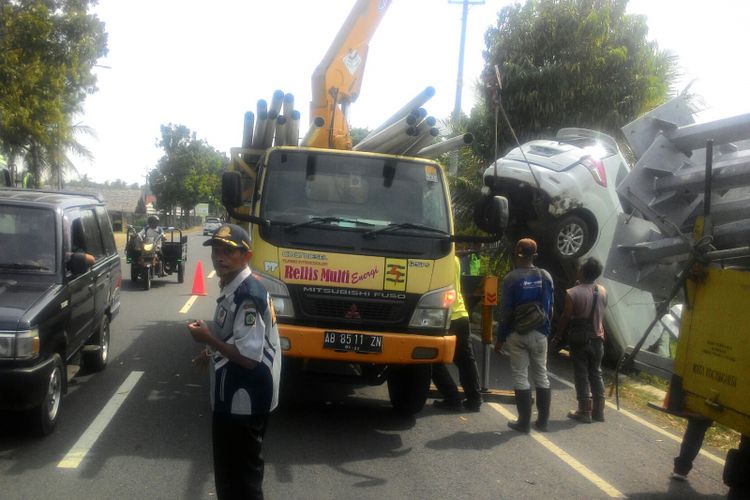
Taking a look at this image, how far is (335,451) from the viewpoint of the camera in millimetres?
6344

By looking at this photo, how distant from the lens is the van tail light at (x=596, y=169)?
11.0 metres

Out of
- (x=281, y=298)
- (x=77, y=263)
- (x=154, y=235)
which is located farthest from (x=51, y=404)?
(x=154, y=235)

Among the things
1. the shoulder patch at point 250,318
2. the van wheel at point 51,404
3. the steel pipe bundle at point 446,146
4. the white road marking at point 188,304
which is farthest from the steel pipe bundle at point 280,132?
the white road marking at point 188,304

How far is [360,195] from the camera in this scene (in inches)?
286

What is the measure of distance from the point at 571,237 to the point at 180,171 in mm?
57962

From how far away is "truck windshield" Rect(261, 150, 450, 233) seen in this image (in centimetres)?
710

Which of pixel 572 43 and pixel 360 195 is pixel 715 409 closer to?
pixel 360 195

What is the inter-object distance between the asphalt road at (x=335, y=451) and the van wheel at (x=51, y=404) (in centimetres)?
12

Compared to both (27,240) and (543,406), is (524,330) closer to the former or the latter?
(543,406)

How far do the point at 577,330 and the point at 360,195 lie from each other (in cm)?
269

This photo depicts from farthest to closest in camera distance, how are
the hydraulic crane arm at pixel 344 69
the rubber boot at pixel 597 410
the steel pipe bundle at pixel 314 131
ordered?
1. the hydraulic crane arm at pixel 344 69
2. the steel pipe bundle at pixel 314 131
3. the rubber boot at pixel 597 410

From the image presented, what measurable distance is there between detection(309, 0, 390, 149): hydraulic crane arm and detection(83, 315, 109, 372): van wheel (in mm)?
3512

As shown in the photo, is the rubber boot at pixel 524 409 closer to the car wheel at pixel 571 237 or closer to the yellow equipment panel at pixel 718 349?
the yellow equipment panel at pixel 718 349

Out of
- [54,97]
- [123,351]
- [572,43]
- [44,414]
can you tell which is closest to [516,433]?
[44,414]
